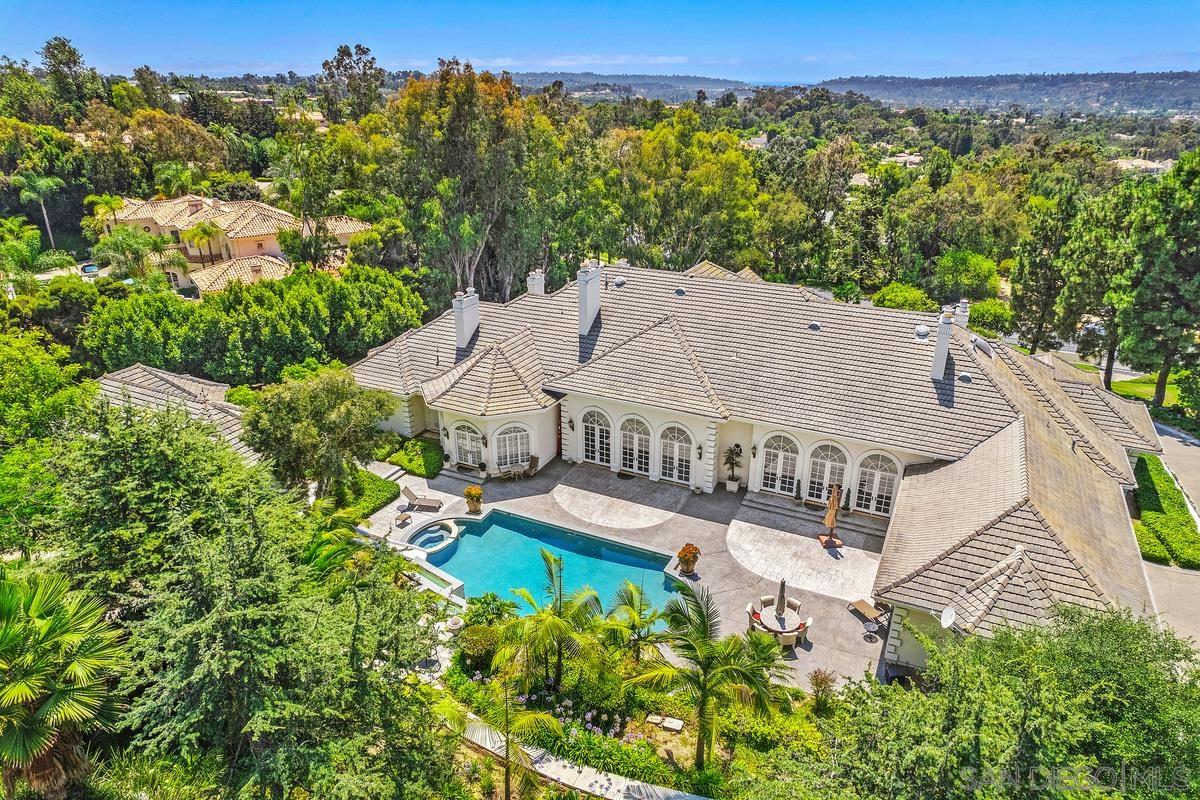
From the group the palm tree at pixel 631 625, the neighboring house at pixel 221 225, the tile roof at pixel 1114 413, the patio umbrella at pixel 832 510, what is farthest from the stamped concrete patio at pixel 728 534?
the neighboring house at pixel 221 225

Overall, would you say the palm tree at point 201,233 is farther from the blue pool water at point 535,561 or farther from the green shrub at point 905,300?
the green shrub at point 905,300

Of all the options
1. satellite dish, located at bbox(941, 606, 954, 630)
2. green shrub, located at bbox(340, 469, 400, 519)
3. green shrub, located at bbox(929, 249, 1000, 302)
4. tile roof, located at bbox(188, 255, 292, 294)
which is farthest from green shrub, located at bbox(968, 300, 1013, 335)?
tile roof, located at bbox(188, 255, 292, 294)

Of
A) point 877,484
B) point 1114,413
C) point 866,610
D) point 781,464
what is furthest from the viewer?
point 1114,413

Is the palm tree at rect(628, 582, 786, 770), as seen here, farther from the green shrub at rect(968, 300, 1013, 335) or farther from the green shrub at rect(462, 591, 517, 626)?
the green shrub at rect(968, 300, 1013, 335)

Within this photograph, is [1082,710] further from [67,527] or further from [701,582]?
[67,527]

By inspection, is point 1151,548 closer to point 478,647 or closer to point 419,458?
point 478,647

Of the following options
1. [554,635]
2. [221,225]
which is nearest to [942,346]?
[554,635]
